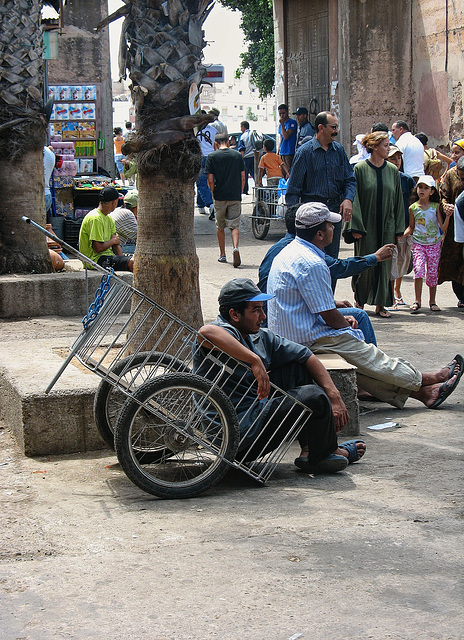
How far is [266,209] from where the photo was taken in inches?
638

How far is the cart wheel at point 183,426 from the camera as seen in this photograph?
4.46m

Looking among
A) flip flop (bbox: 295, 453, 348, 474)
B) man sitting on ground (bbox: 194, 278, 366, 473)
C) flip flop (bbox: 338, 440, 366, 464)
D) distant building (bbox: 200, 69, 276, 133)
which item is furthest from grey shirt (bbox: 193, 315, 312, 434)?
distant building (bbox: 200, 69, 276, 133)

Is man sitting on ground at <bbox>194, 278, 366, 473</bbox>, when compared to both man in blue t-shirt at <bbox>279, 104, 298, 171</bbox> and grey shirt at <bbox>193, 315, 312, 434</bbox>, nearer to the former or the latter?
grey shirt at <bbox>193, 315, 312, 434</bbox>

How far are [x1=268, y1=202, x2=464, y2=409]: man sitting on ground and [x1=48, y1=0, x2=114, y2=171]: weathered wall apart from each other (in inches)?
737

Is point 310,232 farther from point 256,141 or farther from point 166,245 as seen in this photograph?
point 256,141

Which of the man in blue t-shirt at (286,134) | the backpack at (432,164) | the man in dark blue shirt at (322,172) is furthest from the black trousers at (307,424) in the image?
the man in blue t-shirt at (286,134)

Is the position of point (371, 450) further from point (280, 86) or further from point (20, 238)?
point (280, 86)

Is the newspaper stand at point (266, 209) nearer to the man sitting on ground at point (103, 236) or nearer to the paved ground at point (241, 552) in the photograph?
the man sitting on ground at point (103, 236)

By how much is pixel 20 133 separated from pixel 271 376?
562 cm

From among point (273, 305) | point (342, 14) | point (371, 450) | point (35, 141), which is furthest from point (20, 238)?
point (342, 14)

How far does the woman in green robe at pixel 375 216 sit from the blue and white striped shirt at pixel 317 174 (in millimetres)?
726

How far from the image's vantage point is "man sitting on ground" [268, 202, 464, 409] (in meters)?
5.72

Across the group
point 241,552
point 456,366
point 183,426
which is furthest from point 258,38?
point 241,552

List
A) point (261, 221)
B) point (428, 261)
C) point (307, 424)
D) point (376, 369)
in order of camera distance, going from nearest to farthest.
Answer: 1. point (307, 424)
2. point (376, 369)
3. point (428, 261)
4. point (261, 221)
